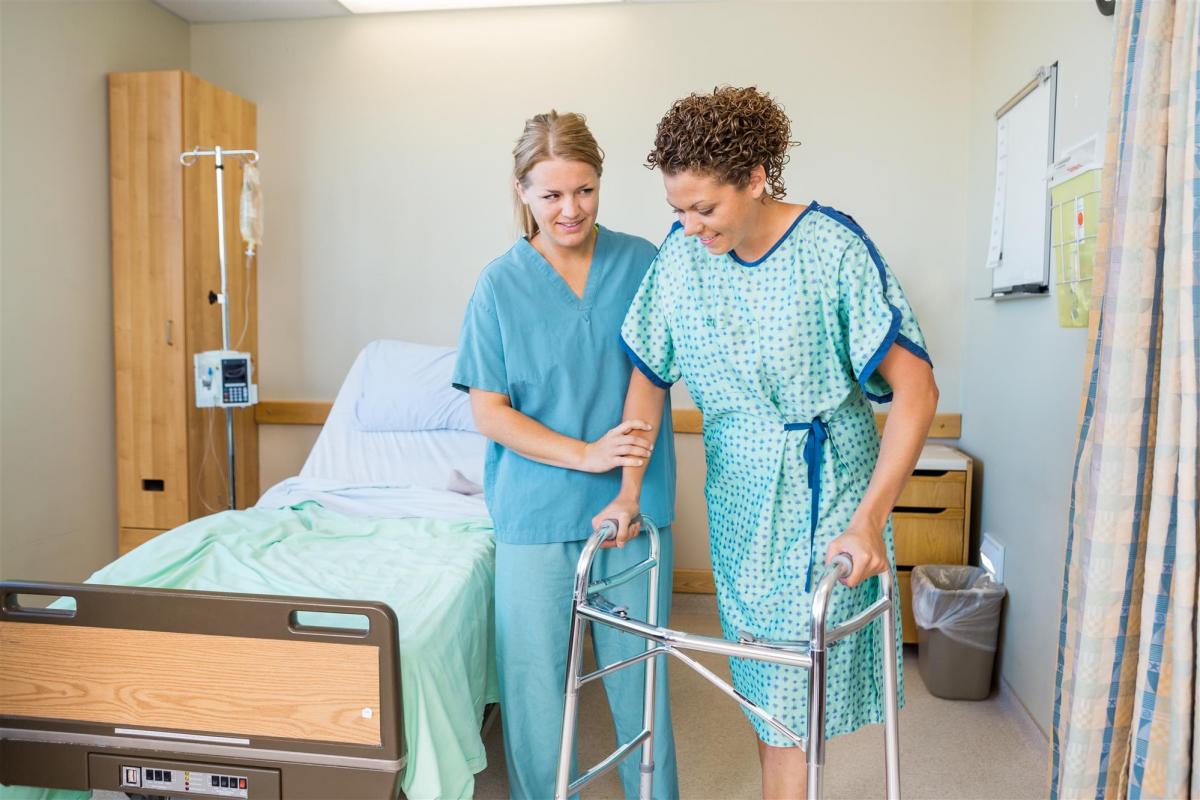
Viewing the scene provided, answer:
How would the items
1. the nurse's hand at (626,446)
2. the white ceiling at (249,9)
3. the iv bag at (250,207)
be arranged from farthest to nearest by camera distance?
the white ceiling at (249,9) → the iv bag at (250,207) → the nurse's hand at (626,446)

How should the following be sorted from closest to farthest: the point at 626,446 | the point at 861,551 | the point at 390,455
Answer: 1. the point at 861,551
2. the point at 626,446
3. the point at 390,455

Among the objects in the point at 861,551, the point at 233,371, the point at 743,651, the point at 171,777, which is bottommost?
the point at 171,777

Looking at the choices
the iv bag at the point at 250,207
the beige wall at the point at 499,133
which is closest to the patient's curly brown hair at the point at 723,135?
the beige wall at the point at 499,133

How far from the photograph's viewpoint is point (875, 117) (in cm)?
348

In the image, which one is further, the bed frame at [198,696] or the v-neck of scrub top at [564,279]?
the v-neck of scrub top at [564,279]

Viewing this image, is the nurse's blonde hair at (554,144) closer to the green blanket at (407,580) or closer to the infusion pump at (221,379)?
the green blanket at (407,580)

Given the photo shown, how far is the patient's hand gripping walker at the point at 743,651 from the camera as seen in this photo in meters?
1.08

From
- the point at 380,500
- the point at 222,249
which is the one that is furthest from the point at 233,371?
the point at 380,500

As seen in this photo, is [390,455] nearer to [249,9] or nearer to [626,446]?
[626,446]

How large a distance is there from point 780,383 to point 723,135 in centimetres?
38

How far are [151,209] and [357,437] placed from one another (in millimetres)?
1153

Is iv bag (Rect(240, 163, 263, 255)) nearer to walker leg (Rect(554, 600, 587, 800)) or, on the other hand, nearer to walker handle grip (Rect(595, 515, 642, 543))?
walker handle grip (Rect(595, 515, 642, 543))

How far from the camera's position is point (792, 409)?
1420 millimetres

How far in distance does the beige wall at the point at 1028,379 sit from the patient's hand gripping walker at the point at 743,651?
113 cm
